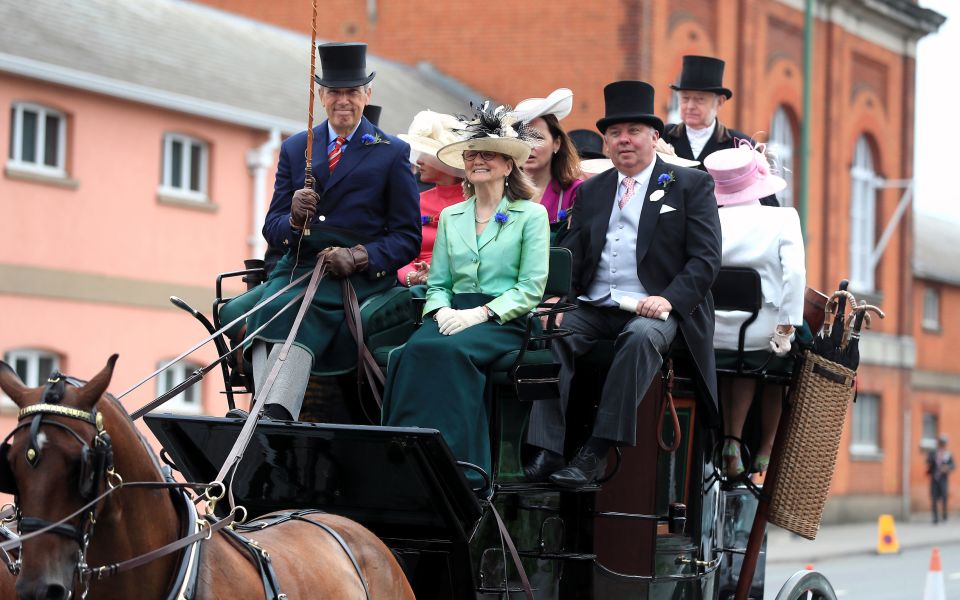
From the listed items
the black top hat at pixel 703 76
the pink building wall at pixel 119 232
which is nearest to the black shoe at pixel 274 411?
the black top hat at pixel 703 76

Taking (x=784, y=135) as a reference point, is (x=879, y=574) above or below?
below

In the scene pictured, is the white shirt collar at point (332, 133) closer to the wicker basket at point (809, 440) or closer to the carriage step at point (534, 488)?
the carriage step at point (534, 488)

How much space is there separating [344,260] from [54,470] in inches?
88.1

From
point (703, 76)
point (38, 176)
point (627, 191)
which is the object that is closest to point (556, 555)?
point (627, 191)

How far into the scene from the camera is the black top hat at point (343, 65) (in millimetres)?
5629

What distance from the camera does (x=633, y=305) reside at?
607 cm

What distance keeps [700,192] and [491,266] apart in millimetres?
1149

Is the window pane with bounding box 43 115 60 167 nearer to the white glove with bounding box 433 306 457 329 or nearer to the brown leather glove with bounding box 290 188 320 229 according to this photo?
the brown leather glove with bounding box 290 188 320 229

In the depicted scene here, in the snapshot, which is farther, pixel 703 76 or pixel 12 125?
pixel 12 125

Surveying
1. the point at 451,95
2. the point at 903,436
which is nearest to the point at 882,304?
the point at 903,436

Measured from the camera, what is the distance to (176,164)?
60.8 feet

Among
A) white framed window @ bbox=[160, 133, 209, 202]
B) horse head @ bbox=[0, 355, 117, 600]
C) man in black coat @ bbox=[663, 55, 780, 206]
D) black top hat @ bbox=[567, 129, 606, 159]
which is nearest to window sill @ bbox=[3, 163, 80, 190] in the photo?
white framed window @ bbox=[160, 133, 209, 202]

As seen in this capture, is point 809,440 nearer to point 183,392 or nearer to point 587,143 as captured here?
point 587,143

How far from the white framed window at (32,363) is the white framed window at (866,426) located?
1710cm
